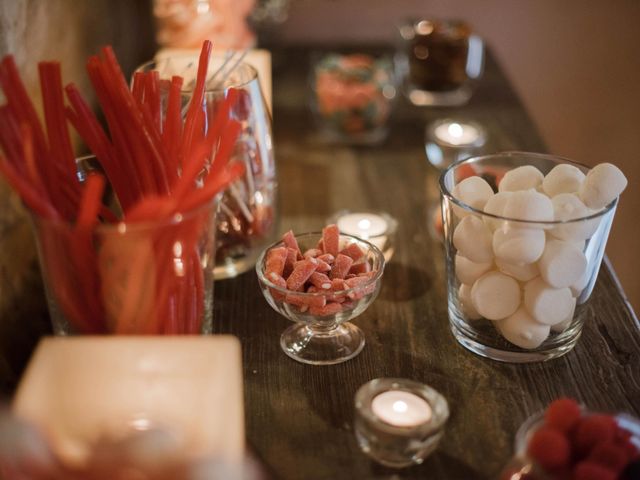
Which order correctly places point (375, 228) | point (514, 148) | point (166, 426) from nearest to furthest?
point (166, 426) < point (375, 228) < point (514, 148)

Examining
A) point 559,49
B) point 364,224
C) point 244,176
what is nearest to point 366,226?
point 364,224

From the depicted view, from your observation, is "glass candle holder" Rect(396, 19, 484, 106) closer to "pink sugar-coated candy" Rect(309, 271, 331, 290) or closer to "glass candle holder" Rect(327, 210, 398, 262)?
"glass candle holder" Rect(327, 210, 398, 262)

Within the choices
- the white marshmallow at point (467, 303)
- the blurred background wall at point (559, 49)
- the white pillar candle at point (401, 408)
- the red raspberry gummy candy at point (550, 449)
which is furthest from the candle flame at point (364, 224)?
the blurred background wall at point (559, 49)

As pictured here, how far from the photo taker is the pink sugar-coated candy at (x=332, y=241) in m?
0.72

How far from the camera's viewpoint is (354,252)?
0.71m

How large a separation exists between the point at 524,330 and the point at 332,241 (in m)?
0.19

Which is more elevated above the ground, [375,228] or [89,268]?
[89,268]

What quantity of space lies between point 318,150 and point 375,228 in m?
0.31

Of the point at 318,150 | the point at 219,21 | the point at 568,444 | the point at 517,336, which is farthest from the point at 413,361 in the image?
the point at 219,21

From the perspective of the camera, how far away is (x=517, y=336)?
0.67 metres

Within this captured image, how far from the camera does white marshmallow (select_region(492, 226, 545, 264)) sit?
62cm

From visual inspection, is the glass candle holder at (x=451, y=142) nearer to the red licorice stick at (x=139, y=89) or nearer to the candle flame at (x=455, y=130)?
the candle flame at (x=455, y=130)

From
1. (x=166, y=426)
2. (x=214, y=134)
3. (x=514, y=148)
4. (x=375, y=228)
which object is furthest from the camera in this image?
(x=514, y=148)

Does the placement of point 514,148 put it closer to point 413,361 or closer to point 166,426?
point 413,361
